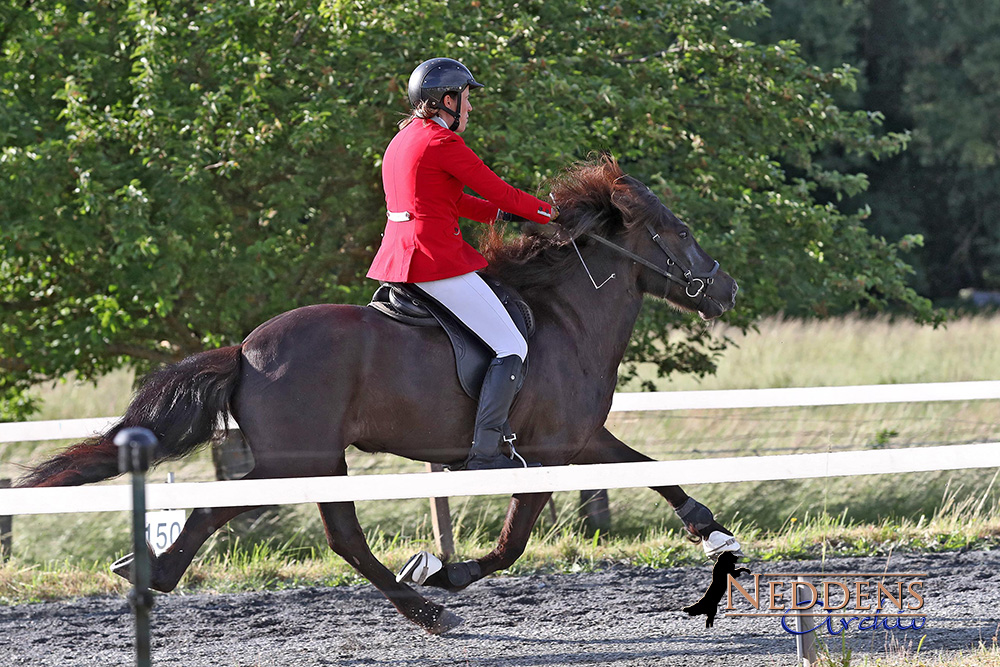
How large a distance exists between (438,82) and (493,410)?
1.35m

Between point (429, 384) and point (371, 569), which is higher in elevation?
point (429, 384)

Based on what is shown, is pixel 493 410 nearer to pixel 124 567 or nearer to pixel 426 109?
pixel 426 109

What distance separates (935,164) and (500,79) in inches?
882

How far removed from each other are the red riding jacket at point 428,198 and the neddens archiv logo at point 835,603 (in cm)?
177

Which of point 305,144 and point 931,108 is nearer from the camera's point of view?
point 305,144

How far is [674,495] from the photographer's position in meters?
5.09

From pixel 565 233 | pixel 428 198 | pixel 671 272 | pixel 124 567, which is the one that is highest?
pixel 428 198

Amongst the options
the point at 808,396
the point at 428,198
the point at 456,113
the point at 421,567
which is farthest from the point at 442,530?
the point at 456,113

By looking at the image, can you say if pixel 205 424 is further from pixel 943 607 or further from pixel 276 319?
pixel 943 607

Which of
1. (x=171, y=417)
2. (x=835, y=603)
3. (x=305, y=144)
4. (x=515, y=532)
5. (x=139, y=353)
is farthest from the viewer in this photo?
(x=139, y=353)

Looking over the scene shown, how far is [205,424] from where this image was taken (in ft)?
14.1

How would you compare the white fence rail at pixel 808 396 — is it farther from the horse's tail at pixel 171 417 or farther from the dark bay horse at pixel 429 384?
the horse's tail at pixel 171 417

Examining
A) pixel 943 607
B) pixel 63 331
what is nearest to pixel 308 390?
pixel 943 607

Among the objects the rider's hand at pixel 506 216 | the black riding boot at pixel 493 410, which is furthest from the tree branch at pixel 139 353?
the black riding boot at pixel 493 410
